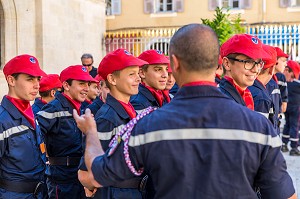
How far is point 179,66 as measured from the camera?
2.14 m

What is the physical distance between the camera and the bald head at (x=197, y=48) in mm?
2086

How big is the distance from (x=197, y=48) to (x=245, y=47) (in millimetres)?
1652

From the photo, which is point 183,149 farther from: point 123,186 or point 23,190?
point 23,190

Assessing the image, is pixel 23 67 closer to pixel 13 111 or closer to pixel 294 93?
pixel 13 111

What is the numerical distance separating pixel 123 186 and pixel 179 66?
1.19m

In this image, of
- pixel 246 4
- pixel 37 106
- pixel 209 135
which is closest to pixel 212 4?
pixel 246 4

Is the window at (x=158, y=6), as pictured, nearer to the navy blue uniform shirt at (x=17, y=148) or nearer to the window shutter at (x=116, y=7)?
the window shutter at (x=116, y=7)

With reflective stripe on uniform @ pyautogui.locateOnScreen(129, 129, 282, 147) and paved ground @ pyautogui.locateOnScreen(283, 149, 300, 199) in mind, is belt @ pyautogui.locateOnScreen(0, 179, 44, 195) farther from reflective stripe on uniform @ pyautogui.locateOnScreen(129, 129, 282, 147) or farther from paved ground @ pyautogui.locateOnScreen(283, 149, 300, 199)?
paved ground @ pyautogui.locateOnScreen(283, 149, 300, 199)

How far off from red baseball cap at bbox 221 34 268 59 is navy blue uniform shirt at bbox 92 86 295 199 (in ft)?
5.24

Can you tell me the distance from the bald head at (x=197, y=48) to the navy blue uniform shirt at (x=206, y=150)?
105 mm

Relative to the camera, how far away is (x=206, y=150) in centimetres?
202

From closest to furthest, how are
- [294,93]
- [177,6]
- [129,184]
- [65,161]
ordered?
[129,184] < [65,161] < [294,93] < [177,6]

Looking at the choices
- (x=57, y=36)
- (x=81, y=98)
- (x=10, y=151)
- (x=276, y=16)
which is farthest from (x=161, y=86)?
(x=276, y=16)

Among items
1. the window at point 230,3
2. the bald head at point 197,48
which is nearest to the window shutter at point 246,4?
the window at point 230,3
